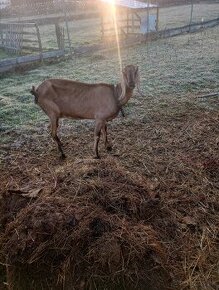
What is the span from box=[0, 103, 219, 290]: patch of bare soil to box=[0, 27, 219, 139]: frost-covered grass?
7.31 ft

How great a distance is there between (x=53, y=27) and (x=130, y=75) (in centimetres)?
2029

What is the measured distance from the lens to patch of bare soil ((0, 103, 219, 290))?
3342mm

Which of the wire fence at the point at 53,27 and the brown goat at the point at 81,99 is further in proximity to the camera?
the wire fence at the point at 53,27

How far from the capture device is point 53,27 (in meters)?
23.6

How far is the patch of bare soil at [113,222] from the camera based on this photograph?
334 centimetres

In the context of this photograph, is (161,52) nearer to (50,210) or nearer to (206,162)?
(206,162)

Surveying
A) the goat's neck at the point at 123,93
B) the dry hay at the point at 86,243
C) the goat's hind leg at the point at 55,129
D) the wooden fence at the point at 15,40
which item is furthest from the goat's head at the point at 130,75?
the wooden fence at the point at 15,40

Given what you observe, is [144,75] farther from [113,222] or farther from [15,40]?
[15,40]

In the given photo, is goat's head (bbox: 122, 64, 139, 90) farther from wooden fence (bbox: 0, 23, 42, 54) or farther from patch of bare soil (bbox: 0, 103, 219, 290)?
wooden fence (bbox: 0, 23, 42, 54)

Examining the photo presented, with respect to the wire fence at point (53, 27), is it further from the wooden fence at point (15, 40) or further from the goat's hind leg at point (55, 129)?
the goat's hind leg at point (55, 129)

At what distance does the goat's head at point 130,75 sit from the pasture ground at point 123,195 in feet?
4.26

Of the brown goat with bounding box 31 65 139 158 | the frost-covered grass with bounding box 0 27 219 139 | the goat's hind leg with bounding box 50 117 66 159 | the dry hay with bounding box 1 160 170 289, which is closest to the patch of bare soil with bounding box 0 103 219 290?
the dry hay with bounding box 1 160 170 289

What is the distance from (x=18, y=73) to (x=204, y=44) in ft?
27.9

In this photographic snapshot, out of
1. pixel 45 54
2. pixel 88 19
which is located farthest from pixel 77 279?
pixel 88 19
